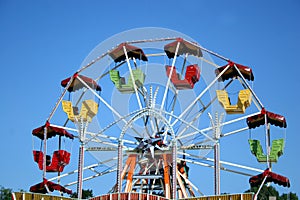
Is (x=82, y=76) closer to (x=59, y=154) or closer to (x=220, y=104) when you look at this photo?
(x=59, y=154)

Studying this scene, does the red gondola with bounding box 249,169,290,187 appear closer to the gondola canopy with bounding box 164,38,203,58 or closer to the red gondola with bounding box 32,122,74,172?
the gondola canopy with bounding box 164,38,203,58

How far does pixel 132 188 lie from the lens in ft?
137

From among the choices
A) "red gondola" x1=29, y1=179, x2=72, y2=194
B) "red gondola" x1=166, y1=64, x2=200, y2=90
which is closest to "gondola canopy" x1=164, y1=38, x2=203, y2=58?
"red gondola" x1=166, y1=64, x2=200, y2=90

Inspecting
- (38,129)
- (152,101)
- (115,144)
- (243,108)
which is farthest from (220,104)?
(38,129)

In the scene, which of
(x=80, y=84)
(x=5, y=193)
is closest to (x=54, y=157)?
(x=80, y=84)

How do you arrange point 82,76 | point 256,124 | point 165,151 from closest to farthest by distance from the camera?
point 165,151, point 256,124, point 82,76

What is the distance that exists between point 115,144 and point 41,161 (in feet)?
18.6

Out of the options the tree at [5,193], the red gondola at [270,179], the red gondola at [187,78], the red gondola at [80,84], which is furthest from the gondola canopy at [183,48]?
the tree at [5,193]

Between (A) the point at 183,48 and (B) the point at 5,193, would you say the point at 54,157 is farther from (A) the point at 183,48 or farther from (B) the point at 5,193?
(B) the point at 5,193

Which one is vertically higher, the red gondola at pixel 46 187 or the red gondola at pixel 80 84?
the red gondola at pixel 80 84

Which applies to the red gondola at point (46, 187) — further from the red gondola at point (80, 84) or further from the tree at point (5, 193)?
the tree at point (5, 193)

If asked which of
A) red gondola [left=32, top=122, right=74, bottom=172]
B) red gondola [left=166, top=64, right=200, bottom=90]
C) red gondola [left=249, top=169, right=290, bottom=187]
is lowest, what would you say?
red gondola [left=249, top=169, right=290, bottom=187]

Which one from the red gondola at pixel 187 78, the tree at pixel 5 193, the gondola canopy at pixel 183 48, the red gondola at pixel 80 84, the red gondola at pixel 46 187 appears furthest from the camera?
the tree at pixel 5 193

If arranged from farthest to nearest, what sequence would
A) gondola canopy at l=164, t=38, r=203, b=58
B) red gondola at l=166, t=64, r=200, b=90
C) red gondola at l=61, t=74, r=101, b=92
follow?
red gondola at l=61, t=74, r=101, b=92
gondola canopy at l=164, t=38, r=203, b=58
red gondola at l=166, t=64, r=200, b=90
